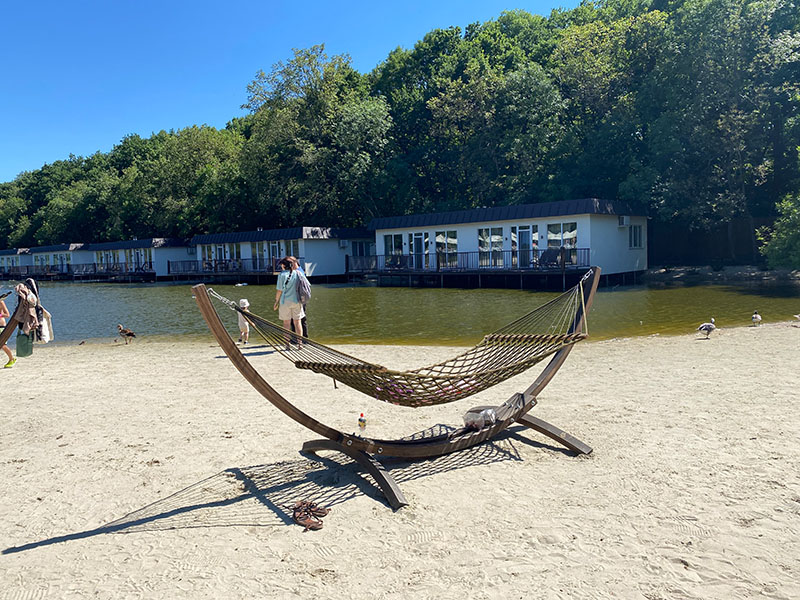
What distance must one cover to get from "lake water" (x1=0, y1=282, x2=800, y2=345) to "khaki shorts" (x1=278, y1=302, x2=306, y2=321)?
2712 mm

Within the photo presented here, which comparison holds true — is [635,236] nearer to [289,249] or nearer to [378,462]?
[289,249]

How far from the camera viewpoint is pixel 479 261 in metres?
27.6

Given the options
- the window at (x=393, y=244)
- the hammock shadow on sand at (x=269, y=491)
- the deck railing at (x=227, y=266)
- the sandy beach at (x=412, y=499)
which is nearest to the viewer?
the sandy beach at (x=412, y=499)

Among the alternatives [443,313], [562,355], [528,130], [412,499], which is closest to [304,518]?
[412,499]

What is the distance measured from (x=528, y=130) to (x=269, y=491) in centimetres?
3201

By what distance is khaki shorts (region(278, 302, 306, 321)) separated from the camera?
9.19 metres

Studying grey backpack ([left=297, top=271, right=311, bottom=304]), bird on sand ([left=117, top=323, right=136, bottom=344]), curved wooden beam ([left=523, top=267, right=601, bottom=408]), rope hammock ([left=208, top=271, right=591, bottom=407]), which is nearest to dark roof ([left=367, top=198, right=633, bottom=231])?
grey backpack ([left=297, top=271, right=311, bottom=304])

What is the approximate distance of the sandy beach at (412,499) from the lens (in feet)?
9.60

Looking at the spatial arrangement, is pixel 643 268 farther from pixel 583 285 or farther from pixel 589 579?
pixel 589 579

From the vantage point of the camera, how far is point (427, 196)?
39094 millimetres

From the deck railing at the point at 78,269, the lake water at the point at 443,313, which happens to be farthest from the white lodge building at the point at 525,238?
the deck railing at the point at 78,269

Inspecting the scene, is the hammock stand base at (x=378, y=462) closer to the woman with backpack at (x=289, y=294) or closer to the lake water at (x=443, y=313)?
the woman with backpack at (x=289, y=294)

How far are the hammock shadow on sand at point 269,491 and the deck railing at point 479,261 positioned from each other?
65.9 feet

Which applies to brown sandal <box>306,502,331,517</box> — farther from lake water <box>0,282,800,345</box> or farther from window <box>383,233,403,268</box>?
window <box>383,233,403,268</box>
